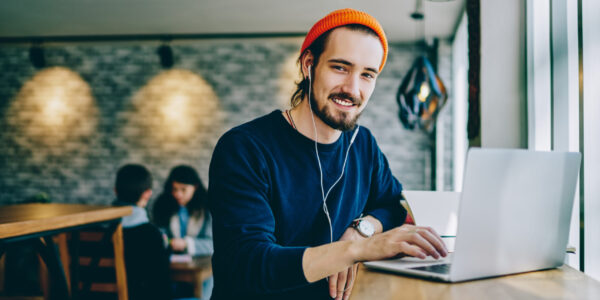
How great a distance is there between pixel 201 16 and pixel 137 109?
1.54 metres

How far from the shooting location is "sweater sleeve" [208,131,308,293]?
881mm

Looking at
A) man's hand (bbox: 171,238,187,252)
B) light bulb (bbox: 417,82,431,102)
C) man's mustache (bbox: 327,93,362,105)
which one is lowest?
man's hand (bbox: 171,238,187,252)

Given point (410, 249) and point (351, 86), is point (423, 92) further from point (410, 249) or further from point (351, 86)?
point (410, 249)

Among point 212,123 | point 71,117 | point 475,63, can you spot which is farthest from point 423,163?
point 71,117

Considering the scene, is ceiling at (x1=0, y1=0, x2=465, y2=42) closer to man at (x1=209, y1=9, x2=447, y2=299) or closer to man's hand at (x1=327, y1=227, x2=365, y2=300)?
man at (x1=209, y1=9, x2=447, y2=299)

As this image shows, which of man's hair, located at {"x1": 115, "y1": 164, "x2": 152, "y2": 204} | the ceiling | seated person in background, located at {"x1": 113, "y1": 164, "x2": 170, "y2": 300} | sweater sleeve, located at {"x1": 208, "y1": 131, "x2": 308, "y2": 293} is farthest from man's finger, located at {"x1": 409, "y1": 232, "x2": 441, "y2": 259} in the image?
the ceiling

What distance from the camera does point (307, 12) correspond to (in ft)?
13.1

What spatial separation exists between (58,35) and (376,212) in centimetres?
486

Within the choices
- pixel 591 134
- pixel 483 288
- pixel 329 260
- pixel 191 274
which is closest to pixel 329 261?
pixel 329 260

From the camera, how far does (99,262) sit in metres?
2.10

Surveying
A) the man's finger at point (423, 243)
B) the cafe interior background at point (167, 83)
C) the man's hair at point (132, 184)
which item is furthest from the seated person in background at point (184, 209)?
the man's finger at point (423, 243)

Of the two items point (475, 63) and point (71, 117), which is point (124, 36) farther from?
point (475, 63)

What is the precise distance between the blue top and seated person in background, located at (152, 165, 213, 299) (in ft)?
6.65

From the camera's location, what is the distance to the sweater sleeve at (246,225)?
881 mm
